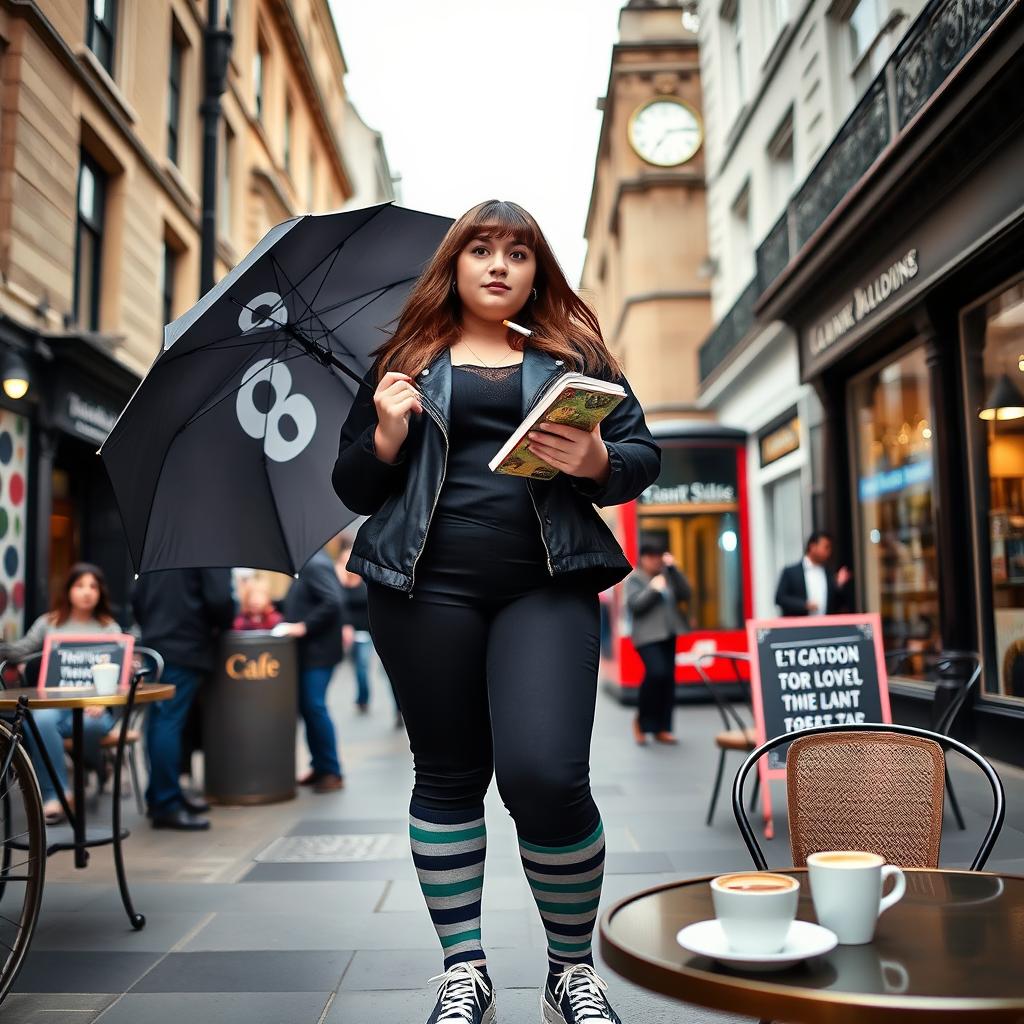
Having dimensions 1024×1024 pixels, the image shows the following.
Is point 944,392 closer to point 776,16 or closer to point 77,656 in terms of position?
point 77,656

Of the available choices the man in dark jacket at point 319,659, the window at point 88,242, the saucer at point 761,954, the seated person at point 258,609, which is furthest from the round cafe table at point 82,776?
the window at point 88,242

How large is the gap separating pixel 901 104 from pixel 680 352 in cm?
1345

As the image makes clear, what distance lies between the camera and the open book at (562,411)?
2.04 meters

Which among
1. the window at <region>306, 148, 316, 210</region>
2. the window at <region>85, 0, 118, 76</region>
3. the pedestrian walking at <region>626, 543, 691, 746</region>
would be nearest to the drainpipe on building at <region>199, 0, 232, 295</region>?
the window at <region>85, 0, 118, 76</region>

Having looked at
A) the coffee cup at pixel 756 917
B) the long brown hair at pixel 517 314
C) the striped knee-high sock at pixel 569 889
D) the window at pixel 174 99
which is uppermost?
Result: the window at pixel 174 99

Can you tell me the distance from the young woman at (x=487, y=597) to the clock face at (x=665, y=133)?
21.6 m

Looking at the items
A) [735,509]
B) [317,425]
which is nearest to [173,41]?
[735,509]

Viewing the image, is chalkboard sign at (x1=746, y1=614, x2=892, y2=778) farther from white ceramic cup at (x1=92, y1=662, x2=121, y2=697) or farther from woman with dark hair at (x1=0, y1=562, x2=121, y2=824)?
woman with dark hair at (x1=0, y1=562, x2=121, y2=824)

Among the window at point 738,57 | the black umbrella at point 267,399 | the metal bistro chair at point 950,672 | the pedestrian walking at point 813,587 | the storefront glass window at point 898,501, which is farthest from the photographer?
the window at point 738,57

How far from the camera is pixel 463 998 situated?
237 cm

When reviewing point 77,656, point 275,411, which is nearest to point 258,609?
point 77,656

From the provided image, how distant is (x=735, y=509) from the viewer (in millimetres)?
13156

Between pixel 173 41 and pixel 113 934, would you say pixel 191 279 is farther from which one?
pixel 113 934

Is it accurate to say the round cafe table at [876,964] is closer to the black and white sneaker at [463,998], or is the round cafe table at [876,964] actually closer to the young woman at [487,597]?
the young woman at [487,597]
